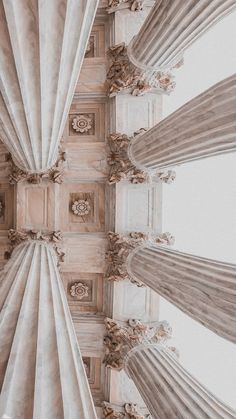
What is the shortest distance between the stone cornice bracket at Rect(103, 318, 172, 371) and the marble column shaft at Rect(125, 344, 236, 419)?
1325 mm

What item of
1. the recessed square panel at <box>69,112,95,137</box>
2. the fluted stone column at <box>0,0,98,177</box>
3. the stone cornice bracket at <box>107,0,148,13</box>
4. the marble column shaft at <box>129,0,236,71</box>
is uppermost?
the stone cornice bracket at <box>107,0,148,13</box>

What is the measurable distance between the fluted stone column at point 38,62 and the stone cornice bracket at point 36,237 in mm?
5834

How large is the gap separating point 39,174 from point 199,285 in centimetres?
814

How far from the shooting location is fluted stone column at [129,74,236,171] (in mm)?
6742

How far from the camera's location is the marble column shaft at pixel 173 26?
7843 millimetres

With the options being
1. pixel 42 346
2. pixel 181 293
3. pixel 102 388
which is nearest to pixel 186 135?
pixel 181 293

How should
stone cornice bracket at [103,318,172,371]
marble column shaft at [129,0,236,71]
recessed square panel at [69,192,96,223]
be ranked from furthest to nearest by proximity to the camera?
recessed square panel at [69,192,96,223] < stone cornice bracket at [103,318,172,371] < marble column shaft at [129,0,236,71]

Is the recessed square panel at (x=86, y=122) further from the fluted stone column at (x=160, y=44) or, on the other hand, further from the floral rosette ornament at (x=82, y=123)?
the fluted stone column at (x=160, y=44)

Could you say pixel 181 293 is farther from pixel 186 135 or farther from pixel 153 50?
pixel 153 50

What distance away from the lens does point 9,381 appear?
5.46m

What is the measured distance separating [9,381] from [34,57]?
4.36 meters

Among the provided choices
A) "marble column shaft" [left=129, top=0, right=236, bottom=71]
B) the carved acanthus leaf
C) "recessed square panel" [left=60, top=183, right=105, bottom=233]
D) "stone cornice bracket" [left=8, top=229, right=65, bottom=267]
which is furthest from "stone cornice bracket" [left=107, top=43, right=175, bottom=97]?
the carved acanthus leaf

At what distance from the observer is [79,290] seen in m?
15.9

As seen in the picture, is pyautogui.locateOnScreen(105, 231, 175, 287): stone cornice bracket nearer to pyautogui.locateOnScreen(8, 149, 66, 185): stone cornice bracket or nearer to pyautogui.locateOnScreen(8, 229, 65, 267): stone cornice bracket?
pyautogui.locateOnScreen(8, 229, 65, 267): stone cornice bracket
